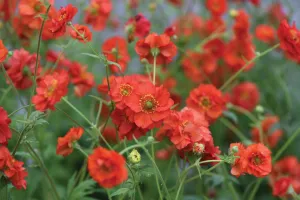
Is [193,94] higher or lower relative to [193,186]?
higher

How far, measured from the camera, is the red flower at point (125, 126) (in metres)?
1.40

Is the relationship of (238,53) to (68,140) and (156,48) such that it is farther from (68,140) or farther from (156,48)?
(68,140)

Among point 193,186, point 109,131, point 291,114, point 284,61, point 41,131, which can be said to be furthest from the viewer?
point 284,61

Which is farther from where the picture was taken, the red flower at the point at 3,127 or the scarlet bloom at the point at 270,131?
the scarlet bloom at the point at 270,131

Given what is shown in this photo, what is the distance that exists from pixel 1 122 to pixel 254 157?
0.57 m

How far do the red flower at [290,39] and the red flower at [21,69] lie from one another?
2.21 ft

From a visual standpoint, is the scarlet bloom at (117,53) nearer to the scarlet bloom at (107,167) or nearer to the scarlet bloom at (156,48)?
the scarlet bloom at (156,48)

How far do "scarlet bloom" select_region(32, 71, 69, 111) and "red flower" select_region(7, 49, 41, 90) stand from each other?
199 millimetres

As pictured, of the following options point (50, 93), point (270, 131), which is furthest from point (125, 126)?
point (270, 131)

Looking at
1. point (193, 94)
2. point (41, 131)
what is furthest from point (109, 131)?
point (193, 94)

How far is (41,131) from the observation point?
1.90 meters

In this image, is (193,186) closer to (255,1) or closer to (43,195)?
(43,195)

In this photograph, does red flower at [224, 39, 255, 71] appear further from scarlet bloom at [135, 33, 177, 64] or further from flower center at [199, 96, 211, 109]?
scarlet bloom at [135, 33, 177, 64]

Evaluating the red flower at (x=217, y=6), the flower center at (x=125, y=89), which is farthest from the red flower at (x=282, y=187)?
the red flower at (x=217, y=6)
